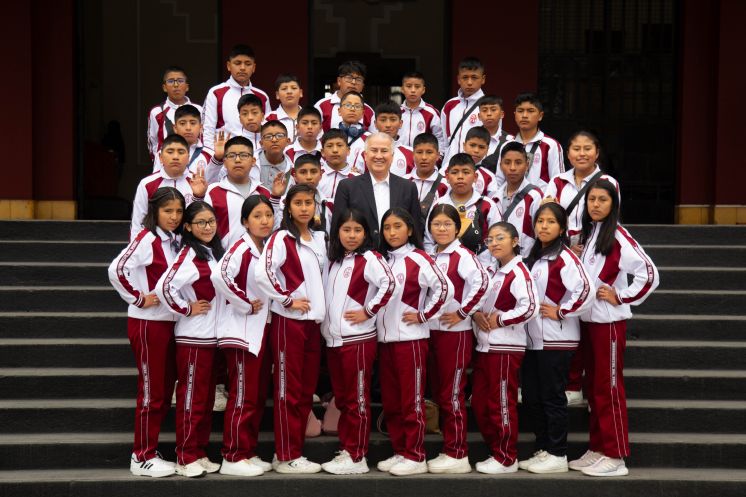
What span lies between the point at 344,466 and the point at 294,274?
1.23 metres

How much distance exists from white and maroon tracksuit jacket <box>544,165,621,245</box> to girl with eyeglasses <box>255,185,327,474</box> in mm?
1711

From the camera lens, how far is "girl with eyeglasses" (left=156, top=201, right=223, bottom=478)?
243 inches

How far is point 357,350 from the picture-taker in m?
6.29

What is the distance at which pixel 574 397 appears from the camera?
691 centimetres

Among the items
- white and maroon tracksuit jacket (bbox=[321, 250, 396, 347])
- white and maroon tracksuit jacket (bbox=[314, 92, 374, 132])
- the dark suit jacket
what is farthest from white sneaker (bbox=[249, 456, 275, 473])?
white and maroon tracksuit jacket (bbox=[314, 92, 374, 132])

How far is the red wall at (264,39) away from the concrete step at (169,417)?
4736 mm

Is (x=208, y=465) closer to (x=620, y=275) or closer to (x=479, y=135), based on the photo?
(x=620, y=275)

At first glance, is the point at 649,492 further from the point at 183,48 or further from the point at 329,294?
the point at 183,48

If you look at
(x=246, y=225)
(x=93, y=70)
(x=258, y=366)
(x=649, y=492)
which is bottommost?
(x=649, y=492)

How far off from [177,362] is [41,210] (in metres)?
4.88

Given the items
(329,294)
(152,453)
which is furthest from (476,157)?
(152,453)

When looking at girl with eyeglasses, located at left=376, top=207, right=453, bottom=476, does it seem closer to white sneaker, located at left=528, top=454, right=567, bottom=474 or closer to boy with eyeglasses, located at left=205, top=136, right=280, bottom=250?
white sneaker, located at left=528, top=454, right=567, bottom=474

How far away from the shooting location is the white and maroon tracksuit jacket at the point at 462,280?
20.5ft

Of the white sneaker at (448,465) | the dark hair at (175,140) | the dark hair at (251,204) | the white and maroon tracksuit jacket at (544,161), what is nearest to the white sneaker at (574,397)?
the white sneaker at (448,465)
